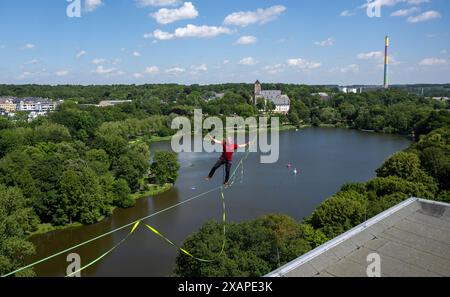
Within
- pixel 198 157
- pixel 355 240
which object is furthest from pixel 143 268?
pixel 198 157

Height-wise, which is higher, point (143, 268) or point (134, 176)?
point (134, 176)

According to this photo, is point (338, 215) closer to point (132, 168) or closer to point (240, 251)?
point (240, 251)

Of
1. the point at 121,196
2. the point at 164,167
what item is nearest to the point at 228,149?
the point at 121,196

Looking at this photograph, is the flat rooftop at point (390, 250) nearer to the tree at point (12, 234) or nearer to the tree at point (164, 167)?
the tree at point (12, 234)

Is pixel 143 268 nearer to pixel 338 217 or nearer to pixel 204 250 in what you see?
pixel 204 250

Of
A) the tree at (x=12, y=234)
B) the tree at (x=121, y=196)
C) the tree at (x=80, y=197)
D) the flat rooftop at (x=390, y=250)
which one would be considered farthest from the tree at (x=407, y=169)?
the tree at (x=12, y=234)

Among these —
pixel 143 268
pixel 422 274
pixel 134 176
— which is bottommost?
pixel 143 268

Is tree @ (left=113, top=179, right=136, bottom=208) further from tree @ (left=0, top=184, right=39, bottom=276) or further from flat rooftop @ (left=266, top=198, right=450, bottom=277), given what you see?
flat rooftop @ (left=266, top=198, right=450, bottom=277)
